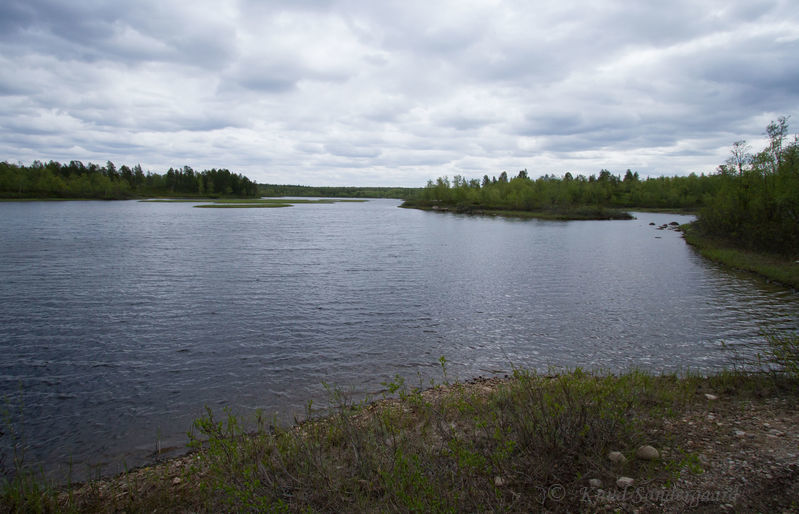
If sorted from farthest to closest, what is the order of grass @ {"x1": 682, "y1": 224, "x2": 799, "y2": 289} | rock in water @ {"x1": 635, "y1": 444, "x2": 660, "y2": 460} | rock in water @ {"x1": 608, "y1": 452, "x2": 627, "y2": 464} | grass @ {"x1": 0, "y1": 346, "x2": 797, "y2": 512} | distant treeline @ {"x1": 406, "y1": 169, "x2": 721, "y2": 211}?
1. distant treeline @ {"x1": 406, "y1": 169, "x2": 721, "y2": 211}
2. grass @ {"x1": 682, "y1": 224, "x2": 799, "y2": 289}
3. rock in water @ {"x1": 635, "y1": 444, "x2": 660, "y2": 460}
4. rock in water @ {"x1": 608, "y1": 452, "x2": 627, "y2": 464}
5. grass @ {"x1": 0, "y1": 346, "x2": 797, "y2": 512}

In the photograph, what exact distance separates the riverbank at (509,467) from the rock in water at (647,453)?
18 mm

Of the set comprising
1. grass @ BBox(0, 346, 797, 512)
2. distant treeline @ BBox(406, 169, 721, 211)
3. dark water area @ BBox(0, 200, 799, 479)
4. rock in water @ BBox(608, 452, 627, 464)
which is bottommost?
dark water area @ BBox(0, 200, 799, 479)

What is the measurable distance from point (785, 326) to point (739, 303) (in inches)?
185

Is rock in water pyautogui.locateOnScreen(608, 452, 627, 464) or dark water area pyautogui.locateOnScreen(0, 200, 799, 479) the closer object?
rock in water pyautogui.locateOnScreen(608, 452, 627, 464)

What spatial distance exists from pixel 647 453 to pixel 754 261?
34961 mm

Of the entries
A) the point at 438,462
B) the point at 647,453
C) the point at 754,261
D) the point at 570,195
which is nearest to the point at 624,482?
the point at 647,453

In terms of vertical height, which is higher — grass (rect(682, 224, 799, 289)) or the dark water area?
grass (rect(682, 224, 799, 289))

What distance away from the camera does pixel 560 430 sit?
673cm

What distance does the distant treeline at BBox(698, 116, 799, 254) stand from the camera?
110 feet

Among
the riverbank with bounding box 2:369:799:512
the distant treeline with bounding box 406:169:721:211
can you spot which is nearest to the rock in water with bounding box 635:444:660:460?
the riverbank with bounding box 2:369:799:512

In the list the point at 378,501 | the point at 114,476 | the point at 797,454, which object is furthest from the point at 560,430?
the point at 114,476

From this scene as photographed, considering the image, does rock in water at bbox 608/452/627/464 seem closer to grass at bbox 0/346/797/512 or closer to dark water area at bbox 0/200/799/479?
grass at bbox 0/346/797/512

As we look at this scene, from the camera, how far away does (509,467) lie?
627 cm

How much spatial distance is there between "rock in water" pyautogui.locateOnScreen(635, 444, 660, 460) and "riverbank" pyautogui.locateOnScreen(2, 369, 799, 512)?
0.06 ft
